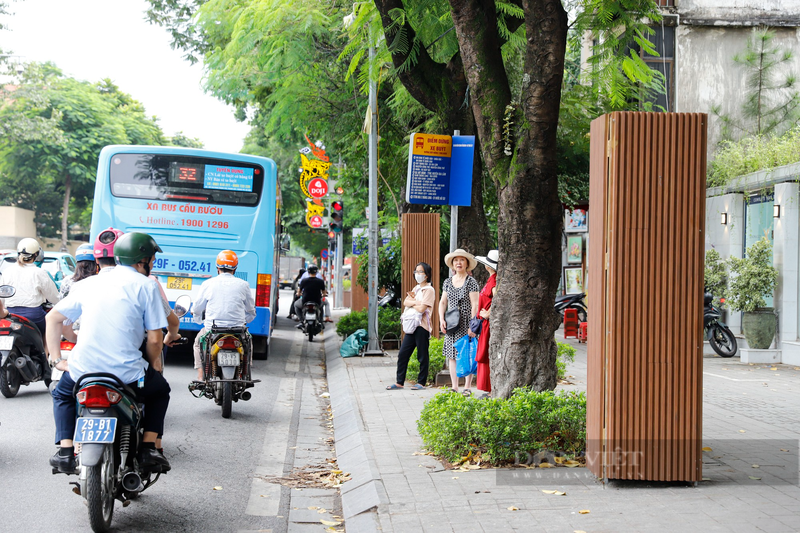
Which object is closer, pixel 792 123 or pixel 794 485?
pixel 794 485

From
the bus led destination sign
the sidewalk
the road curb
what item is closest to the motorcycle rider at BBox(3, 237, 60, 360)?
the road curb

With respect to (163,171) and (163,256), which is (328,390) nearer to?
(163,256)

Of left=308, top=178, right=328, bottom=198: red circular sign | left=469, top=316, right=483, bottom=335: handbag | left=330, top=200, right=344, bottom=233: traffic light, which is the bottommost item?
left=469, top=316, right=483, bottom=335: handbag

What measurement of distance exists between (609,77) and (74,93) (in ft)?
124

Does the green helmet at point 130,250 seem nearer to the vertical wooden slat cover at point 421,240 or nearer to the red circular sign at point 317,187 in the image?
the vertical wooden slat cover at point 421,240

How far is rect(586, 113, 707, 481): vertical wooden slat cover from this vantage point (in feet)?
17.2

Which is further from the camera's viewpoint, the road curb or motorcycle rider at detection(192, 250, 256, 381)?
motorcycle rider at detection(192, 250, 256, 381)

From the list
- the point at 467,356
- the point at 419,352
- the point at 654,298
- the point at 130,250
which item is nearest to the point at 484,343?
the point at 467,356

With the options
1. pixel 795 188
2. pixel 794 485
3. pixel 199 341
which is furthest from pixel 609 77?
pixel 795 188

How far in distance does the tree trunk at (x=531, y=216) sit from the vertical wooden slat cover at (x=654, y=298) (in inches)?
56.2

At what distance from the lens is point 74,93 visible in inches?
1585

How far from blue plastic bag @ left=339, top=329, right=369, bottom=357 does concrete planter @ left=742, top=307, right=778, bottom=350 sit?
22.7 ft

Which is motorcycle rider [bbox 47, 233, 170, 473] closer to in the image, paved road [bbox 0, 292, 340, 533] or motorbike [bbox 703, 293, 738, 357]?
paved road [bbox 0, 292, 340, 533]

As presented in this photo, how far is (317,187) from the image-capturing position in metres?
26.6
